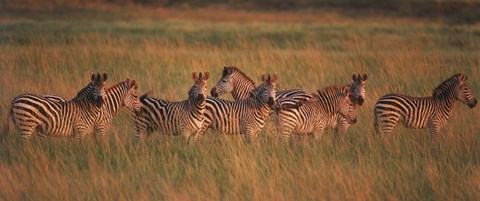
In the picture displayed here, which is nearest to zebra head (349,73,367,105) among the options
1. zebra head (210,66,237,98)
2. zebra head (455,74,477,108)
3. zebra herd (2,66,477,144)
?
zebra herd (2,66,477,144)

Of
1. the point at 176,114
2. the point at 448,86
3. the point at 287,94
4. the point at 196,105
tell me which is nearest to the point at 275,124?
the point at 287,94

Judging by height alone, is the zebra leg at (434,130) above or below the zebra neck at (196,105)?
below

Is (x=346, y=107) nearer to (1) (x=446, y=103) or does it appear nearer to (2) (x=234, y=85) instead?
(1) (x=446, y=103)

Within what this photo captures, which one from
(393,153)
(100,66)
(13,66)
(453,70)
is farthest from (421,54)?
(393,153)

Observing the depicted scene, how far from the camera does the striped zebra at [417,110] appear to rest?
1209 centimetres

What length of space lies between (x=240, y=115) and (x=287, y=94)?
3.20 feet

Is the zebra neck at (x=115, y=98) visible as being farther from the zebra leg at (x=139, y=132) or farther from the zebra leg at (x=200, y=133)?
the zebra leg at (x=200, y=133)

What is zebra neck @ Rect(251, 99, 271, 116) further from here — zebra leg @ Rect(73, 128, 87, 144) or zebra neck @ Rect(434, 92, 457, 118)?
zebra neck @ Rect(434, 92, 457, 118)

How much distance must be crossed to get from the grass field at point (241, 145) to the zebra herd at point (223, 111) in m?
0.20

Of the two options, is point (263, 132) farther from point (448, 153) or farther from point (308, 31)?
point (308, 31)

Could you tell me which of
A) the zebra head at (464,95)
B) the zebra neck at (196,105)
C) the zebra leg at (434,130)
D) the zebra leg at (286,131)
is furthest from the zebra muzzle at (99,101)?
the zebra head at (464,95)

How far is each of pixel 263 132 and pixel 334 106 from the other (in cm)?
109

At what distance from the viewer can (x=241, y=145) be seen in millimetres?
11234

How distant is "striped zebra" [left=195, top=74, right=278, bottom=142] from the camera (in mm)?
11469
